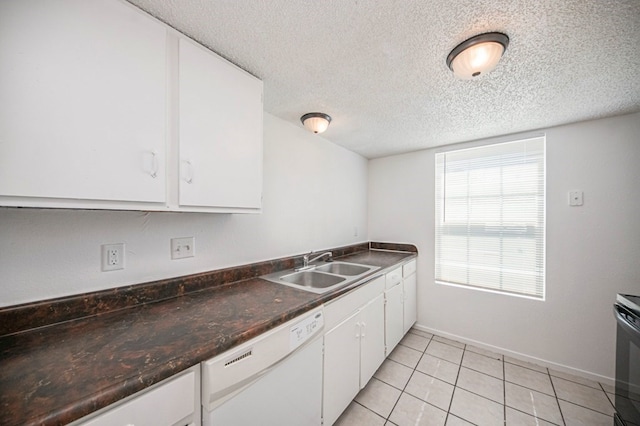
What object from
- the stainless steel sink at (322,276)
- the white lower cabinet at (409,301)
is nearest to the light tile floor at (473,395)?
the white lower cabinet at (409,301)

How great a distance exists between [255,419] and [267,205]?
51.5 inches

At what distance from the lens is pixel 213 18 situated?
3.23ft

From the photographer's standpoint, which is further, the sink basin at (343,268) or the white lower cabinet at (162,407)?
the sink basin at (343,268)

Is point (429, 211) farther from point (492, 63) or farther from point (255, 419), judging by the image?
point (255, 419)

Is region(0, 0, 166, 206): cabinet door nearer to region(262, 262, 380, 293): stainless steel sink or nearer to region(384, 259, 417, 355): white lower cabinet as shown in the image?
region(262, 262, 380, 293): stainless steel sink

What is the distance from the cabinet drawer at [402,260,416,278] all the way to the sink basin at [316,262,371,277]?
2.01 ft

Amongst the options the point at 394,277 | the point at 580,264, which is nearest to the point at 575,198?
the point at 580,264

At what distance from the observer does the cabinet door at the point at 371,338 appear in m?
1.67

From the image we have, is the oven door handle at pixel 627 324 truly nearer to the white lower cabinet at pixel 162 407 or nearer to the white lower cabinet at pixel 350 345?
the white lower cabinet at pixel 350 345

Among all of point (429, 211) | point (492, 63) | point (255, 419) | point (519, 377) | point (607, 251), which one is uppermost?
point (492, 63)

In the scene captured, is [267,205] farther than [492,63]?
Yes

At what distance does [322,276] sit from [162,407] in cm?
132

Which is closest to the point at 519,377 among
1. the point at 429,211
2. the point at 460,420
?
the point at 460,420

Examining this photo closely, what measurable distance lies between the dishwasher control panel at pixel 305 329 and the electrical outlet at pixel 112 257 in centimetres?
89
